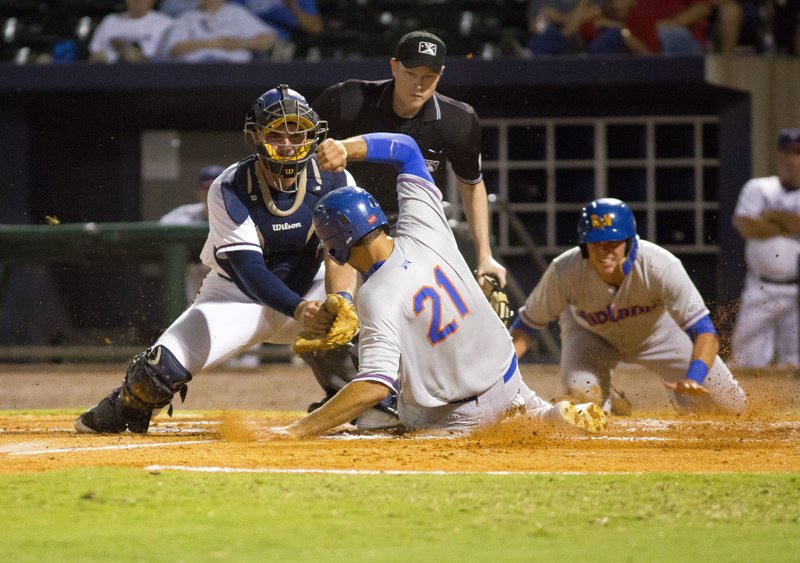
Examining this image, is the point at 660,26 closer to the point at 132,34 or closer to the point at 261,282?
the point at 132,34

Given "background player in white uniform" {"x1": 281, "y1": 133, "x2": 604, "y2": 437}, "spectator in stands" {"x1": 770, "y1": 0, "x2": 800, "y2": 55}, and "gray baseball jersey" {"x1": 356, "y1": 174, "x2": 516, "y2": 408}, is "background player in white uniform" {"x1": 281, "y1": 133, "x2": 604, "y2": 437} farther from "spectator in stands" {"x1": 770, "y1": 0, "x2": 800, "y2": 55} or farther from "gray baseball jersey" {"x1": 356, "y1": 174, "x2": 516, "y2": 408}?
"spectator in stands" {"x1": 770, "y1": 0, "x2": 800, "y2": 55}

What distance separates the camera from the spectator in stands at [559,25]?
12.4 meters

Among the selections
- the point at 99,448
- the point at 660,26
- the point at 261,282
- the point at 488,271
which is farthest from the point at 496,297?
the point at 660,26

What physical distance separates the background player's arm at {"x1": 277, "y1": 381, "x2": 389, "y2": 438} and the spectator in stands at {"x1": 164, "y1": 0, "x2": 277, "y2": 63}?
7859 mm

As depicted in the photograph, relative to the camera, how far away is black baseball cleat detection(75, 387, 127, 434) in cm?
624

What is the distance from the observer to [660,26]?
12.3 m

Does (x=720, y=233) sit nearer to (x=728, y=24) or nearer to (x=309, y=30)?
(x=728, y=24)

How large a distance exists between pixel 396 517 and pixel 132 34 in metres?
9.83

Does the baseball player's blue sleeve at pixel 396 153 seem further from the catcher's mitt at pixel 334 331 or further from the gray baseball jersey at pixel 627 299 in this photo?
the gray baseball jersey at pixel 627 299

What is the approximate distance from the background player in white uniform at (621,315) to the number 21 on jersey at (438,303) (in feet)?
3.99

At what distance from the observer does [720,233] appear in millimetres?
13062

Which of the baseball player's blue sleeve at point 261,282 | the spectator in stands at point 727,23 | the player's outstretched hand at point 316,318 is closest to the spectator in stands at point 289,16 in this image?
the spectator in stands at point 727,23

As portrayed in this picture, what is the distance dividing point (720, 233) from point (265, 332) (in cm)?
774

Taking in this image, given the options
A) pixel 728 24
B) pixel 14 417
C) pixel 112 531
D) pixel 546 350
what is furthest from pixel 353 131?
pixel 728 24
